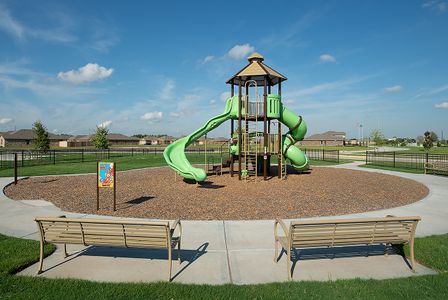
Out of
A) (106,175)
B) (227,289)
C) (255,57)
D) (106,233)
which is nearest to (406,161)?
(255,57)

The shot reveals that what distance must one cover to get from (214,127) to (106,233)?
12.4 metres

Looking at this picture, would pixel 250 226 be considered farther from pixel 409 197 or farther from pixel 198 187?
pixel 409 197

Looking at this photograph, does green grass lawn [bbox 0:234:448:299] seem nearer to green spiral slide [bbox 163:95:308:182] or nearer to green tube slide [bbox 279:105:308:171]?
green spiral slide [bbox 163:95:308:182]

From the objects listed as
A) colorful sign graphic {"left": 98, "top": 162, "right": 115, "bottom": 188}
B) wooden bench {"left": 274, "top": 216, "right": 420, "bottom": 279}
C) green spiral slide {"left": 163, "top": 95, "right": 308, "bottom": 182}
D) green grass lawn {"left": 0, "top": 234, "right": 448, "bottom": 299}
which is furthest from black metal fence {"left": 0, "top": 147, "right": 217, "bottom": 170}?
wooden bench {"left": 274, "top": 216, "right": 420, "bottom": 279}

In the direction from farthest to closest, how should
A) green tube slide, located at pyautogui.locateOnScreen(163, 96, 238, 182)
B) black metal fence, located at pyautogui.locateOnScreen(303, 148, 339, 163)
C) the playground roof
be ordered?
black metal fence, located at pyautogui.locateOnScreen(303, 148, 339, 163)
the playground roof
green tube slide, located at pyautogui.locateOnScreen(163, 96, 238, 182)

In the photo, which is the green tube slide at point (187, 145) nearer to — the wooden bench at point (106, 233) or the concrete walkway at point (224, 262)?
the concrete walkway at point (224, 262)

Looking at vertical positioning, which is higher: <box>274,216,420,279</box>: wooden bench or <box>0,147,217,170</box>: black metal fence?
<box>0,147,217,170</box>: black metal fence

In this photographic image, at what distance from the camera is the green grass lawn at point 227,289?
13.7 ft

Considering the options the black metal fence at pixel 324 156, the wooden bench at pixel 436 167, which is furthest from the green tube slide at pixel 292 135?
the black metal fence at pixel 324 156

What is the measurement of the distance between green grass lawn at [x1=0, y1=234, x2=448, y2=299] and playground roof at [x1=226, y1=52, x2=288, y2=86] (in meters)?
13.3

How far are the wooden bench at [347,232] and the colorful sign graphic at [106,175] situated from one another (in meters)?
6.39

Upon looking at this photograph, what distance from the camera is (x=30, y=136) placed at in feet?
357

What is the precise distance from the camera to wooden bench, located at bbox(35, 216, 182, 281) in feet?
15.9

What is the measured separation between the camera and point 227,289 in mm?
4375
